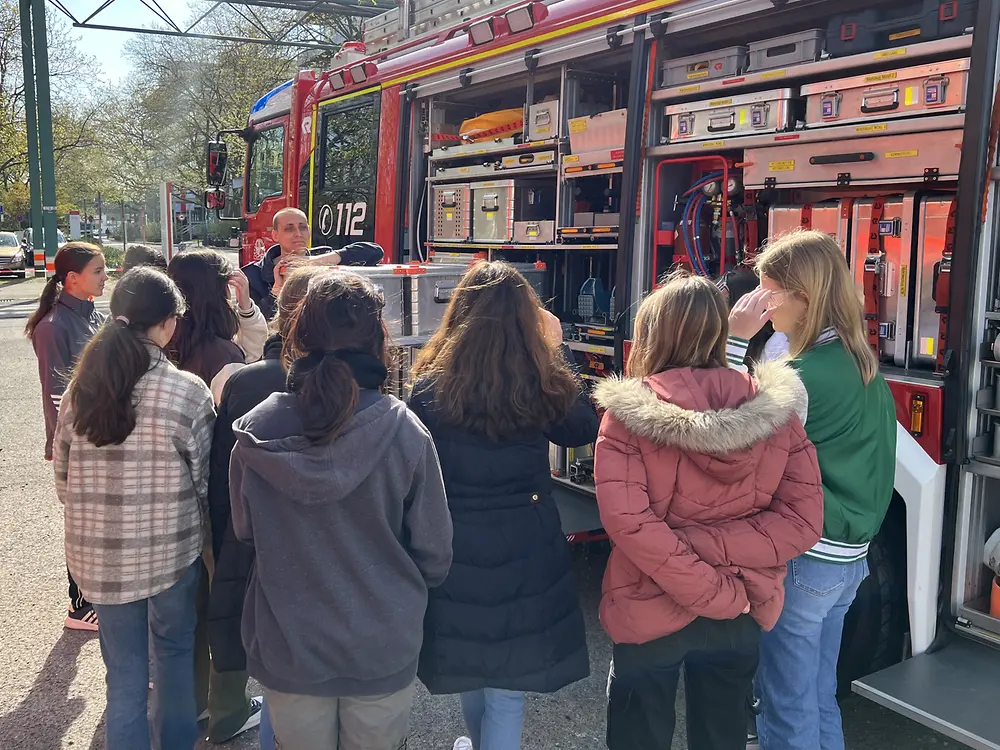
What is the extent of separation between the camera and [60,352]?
3.82 metres

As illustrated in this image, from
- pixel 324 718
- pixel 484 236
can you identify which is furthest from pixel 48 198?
pixel 324 718

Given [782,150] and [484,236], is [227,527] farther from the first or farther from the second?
[484,236]

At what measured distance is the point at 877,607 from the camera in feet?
10.5

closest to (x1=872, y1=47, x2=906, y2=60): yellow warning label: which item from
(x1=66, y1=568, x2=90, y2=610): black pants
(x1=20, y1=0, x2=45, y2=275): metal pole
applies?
(x1=66, y1=568, x2=90, y2=610): black pants

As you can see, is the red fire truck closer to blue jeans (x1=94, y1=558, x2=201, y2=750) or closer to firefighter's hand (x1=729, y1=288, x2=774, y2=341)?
firefighter's hand (x1=729, y1=288, x2=774, y2=341)

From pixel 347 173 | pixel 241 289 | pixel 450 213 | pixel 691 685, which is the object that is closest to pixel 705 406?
pixel 691 685

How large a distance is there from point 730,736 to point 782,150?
243 centimetres

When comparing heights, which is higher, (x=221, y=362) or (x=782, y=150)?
(x=782, y=150)

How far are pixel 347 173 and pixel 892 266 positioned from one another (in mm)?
4281

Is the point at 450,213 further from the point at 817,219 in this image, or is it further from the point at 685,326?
the point at 685,326

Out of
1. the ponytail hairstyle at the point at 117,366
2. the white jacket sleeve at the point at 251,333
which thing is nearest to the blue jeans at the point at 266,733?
the ponytail hairstyle at the point at 117,366

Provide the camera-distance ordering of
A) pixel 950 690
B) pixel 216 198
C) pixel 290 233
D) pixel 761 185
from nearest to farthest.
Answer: pixel 950 690 < pixel 761 185 < pixel 290 233 < pixel 216 198

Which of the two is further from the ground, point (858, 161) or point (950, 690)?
point (858, 161)

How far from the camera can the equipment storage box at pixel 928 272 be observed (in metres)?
3.32
